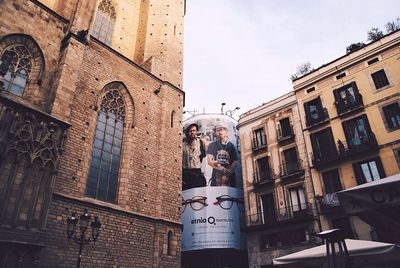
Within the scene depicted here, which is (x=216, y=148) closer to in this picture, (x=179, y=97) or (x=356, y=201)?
(x=179, y=97)

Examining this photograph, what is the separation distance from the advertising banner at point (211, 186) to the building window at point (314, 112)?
6.92 m

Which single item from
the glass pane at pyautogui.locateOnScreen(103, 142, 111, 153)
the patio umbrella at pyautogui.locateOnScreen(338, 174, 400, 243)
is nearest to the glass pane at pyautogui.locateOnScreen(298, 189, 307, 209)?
the glass pane at pyautogui.locateOnScreen(103, 142, 111, 153)

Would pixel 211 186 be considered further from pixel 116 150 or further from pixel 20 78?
pixel 20 78

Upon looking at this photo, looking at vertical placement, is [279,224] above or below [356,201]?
above

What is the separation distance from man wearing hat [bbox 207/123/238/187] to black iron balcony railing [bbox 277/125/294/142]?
4.97 metres

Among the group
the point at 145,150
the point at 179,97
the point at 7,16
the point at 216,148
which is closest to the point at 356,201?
the point at 145,150

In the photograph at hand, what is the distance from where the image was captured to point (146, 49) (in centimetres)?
1744

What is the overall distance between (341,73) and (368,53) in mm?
1700

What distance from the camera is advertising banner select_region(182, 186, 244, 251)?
2056 centimetres

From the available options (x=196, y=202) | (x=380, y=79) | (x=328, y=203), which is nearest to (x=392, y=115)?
(x=380, y=79)

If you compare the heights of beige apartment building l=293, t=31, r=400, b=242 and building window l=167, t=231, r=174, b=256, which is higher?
beige apartment building l=293, t=31, r=400, b=242

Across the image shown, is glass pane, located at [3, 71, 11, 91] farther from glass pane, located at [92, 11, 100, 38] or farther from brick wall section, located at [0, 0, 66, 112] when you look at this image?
glass pane, located at [92, 11, 100, 38]

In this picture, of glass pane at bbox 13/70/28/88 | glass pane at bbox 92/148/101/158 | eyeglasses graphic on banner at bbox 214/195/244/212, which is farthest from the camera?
eyeglasses graphic on banner at bbox 214/195/244/212

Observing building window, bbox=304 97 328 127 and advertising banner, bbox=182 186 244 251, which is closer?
building window, bbox=304 97 328 127
